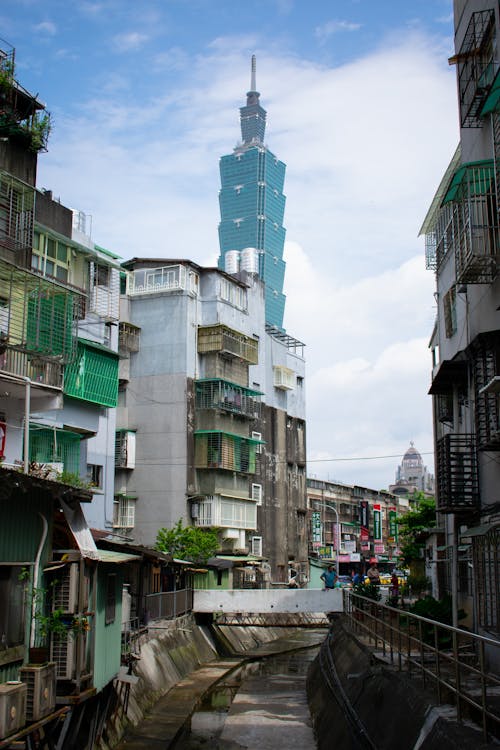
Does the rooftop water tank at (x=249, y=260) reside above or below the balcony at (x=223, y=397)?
above

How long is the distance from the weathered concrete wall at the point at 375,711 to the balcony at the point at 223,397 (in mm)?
27952

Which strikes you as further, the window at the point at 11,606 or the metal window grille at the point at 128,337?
the metal window grille at the point at 128,337

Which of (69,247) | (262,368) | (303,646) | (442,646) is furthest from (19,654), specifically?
(262,368)

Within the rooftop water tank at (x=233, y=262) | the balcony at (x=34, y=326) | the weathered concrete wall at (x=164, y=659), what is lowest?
the weathered concrete wall at (x=164, y=659)

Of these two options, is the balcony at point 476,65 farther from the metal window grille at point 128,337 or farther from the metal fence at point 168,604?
the metal window grille at point 128,337

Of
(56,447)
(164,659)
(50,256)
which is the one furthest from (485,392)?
(50,256)

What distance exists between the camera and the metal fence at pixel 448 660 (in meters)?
11.0

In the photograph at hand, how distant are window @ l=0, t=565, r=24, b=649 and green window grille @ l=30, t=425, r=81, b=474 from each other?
1616 centimetres

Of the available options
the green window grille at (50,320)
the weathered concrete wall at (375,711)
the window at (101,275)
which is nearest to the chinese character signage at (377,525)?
the window at (101,275)

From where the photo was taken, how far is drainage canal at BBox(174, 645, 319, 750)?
22.7 meters

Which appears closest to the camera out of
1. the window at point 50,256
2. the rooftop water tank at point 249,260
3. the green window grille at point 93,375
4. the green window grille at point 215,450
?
the window at point 50,256

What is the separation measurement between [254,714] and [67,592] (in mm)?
12270

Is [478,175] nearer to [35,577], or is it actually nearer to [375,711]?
[375,711]

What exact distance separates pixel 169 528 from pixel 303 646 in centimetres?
1138
